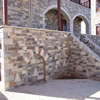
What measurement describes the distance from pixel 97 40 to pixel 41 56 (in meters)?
5.34

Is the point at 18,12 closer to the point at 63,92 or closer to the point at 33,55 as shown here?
the point at 33,55

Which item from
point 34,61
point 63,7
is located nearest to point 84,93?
point 34,61

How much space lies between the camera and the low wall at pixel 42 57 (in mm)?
4270

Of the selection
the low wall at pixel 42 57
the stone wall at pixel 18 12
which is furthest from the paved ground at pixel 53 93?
the stone wall at pixel 18 12

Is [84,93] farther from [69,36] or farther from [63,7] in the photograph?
[63,7]

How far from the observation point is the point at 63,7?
9953 mm

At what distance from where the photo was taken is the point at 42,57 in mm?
5336

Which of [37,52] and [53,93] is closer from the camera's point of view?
[53,93]

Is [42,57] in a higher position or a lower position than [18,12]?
lower

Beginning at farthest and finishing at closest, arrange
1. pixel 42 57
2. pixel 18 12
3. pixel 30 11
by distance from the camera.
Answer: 1. pixel 30 11
2. pixel 18 12
3. pixel 42 57

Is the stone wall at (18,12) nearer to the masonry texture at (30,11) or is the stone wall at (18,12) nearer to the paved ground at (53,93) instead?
the masonry texture at (30,11)

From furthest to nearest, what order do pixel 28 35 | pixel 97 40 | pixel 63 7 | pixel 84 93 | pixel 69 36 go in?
pixel 63 7 → pixel 97 40 → pixel 69 36 → pixel 28 35 → pixel 84 93

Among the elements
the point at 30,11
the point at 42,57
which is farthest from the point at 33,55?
the point at 30,11

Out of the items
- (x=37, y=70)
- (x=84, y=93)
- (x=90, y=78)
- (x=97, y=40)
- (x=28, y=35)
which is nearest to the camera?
(x=84, y=93)
